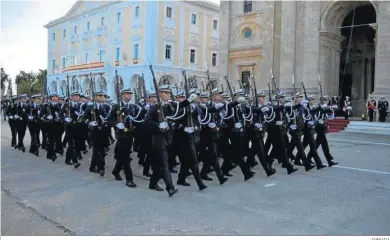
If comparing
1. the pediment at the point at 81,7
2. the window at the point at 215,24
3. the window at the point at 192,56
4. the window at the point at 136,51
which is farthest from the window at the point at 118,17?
the window at the point at 215,24

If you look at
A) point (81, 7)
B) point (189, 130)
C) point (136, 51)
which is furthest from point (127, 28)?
point (189, 130)

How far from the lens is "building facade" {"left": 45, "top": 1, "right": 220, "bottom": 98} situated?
1587 inches

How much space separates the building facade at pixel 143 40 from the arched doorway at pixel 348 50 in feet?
Result: 51.6

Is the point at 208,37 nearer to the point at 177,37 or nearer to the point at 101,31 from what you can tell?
the point at 177,37

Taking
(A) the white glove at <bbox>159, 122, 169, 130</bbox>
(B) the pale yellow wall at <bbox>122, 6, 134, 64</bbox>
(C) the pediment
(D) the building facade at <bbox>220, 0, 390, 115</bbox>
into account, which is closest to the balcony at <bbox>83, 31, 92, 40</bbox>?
(C) the pediment

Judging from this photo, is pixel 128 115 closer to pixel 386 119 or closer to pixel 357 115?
pixel 386 119

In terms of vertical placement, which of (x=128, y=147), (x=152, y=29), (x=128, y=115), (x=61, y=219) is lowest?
(x=61, y=219)

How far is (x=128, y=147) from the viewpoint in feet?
26.2

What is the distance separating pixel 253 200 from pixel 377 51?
57.5ft

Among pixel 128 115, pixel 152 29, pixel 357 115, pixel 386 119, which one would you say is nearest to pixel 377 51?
pixel 386 119

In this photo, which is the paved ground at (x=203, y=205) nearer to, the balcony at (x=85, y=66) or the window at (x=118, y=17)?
the window at (x=118, y=17)

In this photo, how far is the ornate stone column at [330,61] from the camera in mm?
24469

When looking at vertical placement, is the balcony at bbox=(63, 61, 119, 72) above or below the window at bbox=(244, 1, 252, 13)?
below

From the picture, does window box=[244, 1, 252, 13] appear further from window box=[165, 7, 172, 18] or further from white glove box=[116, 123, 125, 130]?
white glove box=[116, 123, 125, 130]
